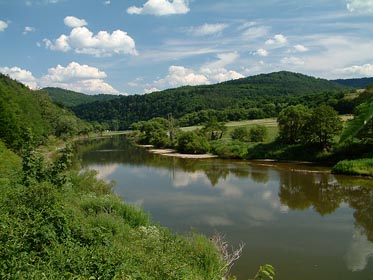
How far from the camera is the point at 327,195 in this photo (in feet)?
80.2

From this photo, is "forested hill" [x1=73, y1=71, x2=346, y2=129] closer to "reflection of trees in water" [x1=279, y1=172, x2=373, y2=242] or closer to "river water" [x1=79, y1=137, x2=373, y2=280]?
"river water" [x1=79, y1=137, x2=373, y2=280]

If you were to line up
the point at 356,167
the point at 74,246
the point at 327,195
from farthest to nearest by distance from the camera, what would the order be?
1. the point at 356,167
2. the point at 327,195
3. the point at 74,246

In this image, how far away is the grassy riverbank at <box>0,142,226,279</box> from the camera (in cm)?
670

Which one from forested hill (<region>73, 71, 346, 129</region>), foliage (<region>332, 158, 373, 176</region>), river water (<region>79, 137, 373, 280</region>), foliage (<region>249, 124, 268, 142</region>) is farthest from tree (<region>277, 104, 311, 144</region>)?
forested hill (<region>73, 71, 346, 129</region>)

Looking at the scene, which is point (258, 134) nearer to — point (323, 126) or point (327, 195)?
point (323, 126)

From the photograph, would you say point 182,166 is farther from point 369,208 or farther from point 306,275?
point 306,275

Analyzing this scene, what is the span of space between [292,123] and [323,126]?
5.57 m

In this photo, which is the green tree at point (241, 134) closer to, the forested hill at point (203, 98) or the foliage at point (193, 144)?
the foliage at point (193, 144)

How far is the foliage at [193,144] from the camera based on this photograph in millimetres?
55734

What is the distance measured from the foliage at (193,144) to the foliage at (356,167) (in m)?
25.2

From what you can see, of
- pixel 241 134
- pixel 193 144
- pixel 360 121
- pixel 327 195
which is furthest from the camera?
pixel 193 144

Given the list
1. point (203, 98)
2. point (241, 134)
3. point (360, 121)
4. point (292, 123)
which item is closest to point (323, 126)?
point (292, 123)

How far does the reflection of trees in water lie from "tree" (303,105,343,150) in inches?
373

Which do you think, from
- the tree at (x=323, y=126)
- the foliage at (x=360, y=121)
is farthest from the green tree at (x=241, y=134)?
the foliage at (x=360, y=121)
